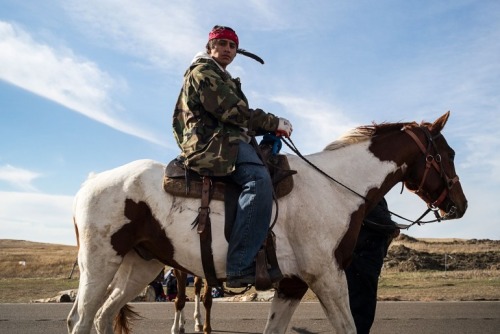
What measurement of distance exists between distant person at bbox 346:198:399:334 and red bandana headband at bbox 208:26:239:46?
2.81m

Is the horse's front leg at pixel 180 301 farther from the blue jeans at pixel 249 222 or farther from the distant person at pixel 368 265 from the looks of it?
the blue jeans at pixel 249 222

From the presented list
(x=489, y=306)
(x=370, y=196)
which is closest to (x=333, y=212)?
(x=370, y=196)

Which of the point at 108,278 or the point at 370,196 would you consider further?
the point at 370,196

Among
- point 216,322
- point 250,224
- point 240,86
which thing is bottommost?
point 216,322

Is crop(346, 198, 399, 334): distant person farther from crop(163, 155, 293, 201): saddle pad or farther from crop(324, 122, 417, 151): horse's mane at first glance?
crop(163, 155, 293, 201): saddle pad

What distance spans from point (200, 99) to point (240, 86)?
22.6 inches

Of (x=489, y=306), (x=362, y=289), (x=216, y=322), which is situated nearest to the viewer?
(x=362, y=289)

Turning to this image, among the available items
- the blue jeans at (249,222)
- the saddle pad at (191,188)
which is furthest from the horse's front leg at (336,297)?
the saddle pad at (191,188)

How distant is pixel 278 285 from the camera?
5086mm

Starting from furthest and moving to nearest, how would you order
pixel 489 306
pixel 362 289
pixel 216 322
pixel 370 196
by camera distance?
pixel 489 306, pixel 216 322, pixel 362 289, pixel 370 196

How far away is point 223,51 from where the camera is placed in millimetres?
5066

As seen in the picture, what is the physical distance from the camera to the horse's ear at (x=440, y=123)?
5.56 m

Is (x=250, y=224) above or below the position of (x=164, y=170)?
below

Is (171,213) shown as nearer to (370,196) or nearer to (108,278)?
(108,278)
